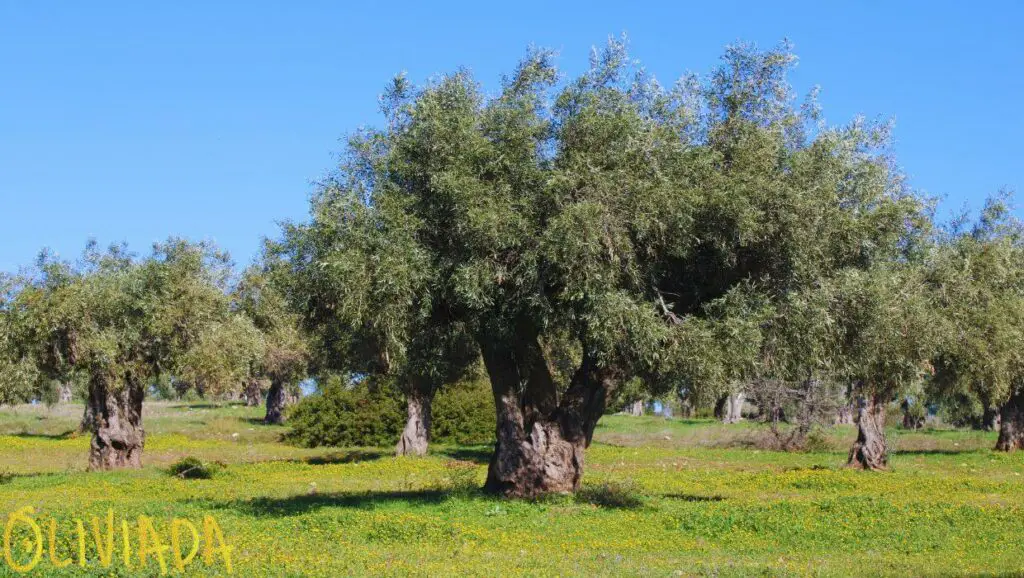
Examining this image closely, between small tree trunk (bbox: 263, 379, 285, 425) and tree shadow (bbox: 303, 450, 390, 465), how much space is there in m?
24.4

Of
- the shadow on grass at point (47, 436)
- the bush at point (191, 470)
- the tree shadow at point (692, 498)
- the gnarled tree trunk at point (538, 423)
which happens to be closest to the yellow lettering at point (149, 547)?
the gnarled tree trunk at point (538, 423)

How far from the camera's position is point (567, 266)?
19.1 metres

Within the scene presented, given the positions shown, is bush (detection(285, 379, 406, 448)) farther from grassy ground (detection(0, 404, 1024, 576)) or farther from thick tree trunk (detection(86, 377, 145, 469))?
thick tree trunk (detection(86, 377, 145, 469))

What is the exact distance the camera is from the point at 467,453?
4462 cm

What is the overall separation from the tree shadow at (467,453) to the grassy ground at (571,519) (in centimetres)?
425

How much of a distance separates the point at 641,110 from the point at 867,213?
199 inches

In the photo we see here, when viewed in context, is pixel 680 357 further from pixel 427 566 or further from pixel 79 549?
pixel 79 549

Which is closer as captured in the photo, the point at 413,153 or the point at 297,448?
the point at 413,153

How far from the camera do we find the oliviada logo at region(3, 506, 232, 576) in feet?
44.8

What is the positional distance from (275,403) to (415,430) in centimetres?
3070

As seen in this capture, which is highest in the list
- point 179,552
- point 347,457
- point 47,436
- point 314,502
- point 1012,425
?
point 1012,425

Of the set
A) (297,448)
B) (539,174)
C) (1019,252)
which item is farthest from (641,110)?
(297,448)

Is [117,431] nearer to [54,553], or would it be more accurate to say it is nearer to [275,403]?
[54,553]

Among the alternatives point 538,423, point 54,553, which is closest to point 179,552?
point 54,553
